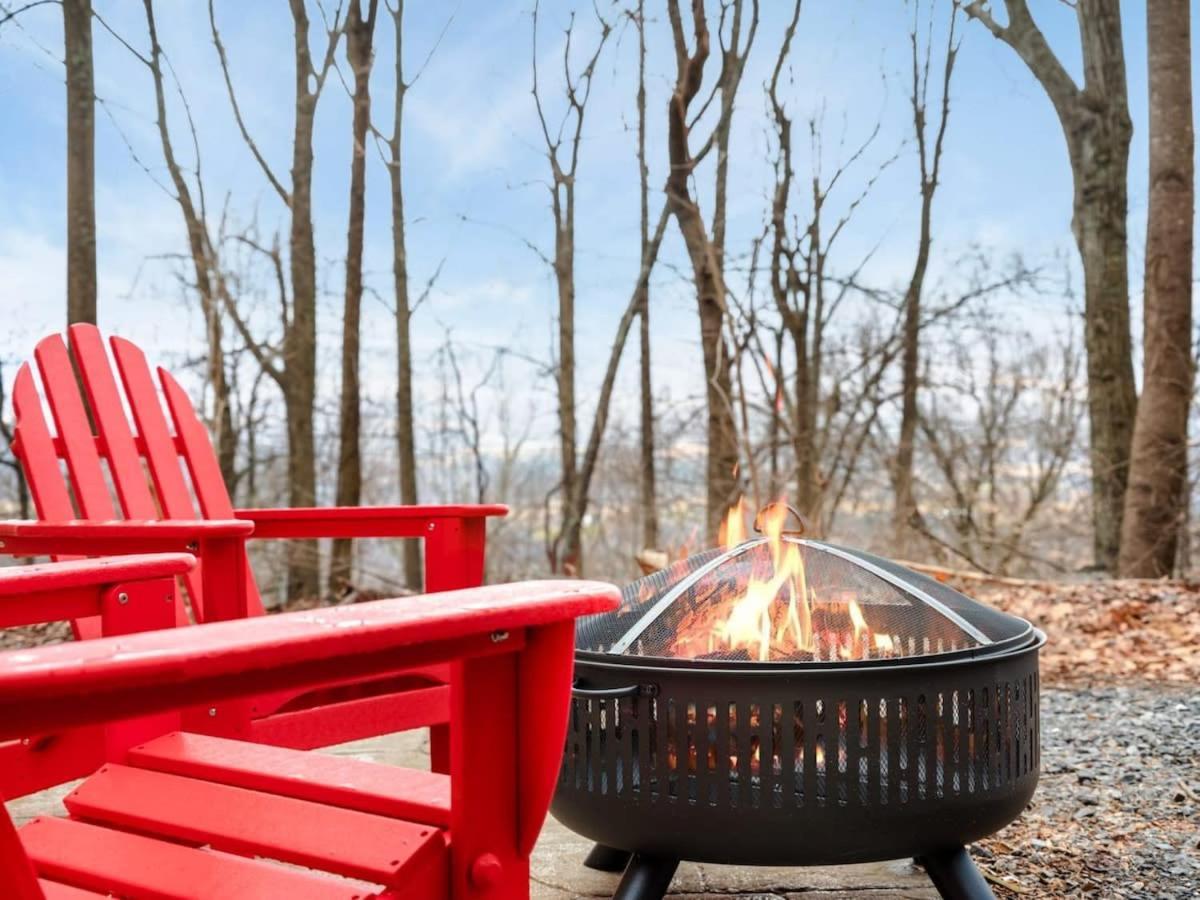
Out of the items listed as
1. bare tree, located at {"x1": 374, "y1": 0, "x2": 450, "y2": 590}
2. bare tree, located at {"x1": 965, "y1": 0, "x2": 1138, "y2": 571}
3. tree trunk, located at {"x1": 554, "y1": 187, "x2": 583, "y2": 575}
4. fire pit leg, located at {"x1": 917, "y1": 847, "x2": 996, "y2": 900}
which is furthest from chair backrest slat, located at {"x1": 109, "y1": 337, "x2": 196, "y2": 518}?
bare tree, located at {"x1": 965, "y1": 0, "x2": 1138, "y2": 571}

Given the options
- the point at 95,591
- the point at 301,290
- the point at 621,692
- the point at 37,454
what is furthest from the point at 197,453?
the point at 301,290

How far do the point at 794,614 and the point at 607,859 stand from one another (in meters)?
0.61

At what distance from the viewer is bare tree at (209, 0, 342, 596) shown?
5992 mm

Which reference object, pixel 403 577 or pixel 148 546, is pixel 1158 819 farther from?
pixel 403 577

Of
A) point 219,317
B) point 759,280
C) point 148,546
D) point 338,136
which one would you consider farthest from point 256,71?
point 148,546

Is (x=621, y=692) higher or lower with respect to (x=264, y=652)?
lower

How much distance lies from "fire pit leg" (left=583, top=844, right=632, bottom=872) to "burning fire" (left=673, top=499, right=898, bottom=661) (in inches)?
20.9

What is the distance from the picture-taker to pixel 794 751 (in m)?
1.38

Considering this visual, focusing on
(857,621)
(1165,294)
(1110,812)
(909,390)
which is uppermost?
(1165,294)

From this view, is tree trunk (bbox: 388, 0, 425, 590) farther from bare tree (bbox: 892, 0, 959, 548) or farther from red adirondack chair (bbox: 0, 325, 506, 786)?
red adirondack chair (bbox: 0, 325, 506, 786)

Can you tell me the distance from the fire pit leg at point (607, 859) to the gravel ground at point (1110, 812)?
68cm

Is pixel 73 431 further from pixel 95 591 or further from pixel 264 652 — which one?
pixel 264 652

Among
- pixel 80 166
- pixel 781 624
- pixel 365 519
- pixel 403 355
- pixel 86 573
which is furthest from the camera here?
pixel 403 355

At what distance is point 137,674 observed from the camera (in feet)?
1.92
